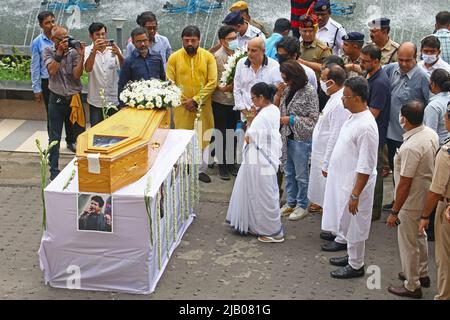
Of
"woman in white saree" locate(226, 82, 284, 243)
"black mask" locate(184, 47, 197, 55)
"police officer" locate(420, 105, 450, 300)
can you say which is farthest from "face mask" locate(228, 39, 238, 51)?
"police officer" locate(420, 105, 450, 300)

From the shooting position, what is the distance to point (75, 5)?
1491 cm

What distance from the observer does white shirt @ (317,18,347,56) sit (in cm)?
967

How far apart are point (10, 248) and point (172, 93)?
2117 millimetres

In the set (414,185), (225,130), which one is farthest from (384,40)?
(414,185)

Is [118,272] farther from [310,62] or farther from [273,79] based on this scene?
[310,62]

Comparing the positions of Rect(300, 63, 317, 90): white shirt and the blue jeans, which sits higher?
Rect(300, 63, 317, 90): white shirt

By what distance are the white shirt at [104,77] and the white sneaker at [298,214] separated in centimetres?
270

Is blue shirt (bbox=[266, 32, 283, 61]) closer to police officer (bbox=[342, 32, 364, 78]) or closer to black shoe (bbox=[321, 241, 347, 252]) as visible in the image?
Answer: police officer (bbox=[342, 32, 364, 78])

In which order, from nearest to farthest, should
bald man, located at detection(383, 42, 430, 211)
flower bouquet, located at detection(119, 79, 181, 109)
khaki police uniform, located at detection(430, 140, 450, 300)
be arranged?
khaki police uniform, located at detection(430, 140, 450, 300) → flower bouquet, located at detection(119, 79, 181, 109) → bald man, located at detection(383, 42, 430, 211)

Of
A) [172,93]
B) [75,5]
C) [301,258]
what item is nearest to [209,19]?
[75,5]

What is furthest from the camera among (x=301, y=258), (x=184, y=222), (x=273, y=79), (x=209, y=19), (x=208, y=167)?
(x=209, y=19)

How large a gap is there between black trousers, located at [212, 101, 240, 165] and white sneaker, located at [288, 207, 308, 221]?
1410mm

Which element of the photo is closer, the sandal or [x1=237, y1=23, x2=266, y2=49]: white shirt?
the sandal

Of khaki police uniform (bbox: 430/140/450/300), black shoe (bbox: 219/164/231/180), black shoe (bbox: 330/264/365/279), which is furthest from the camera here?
black shoe (bbox: 219/164/231/180)
